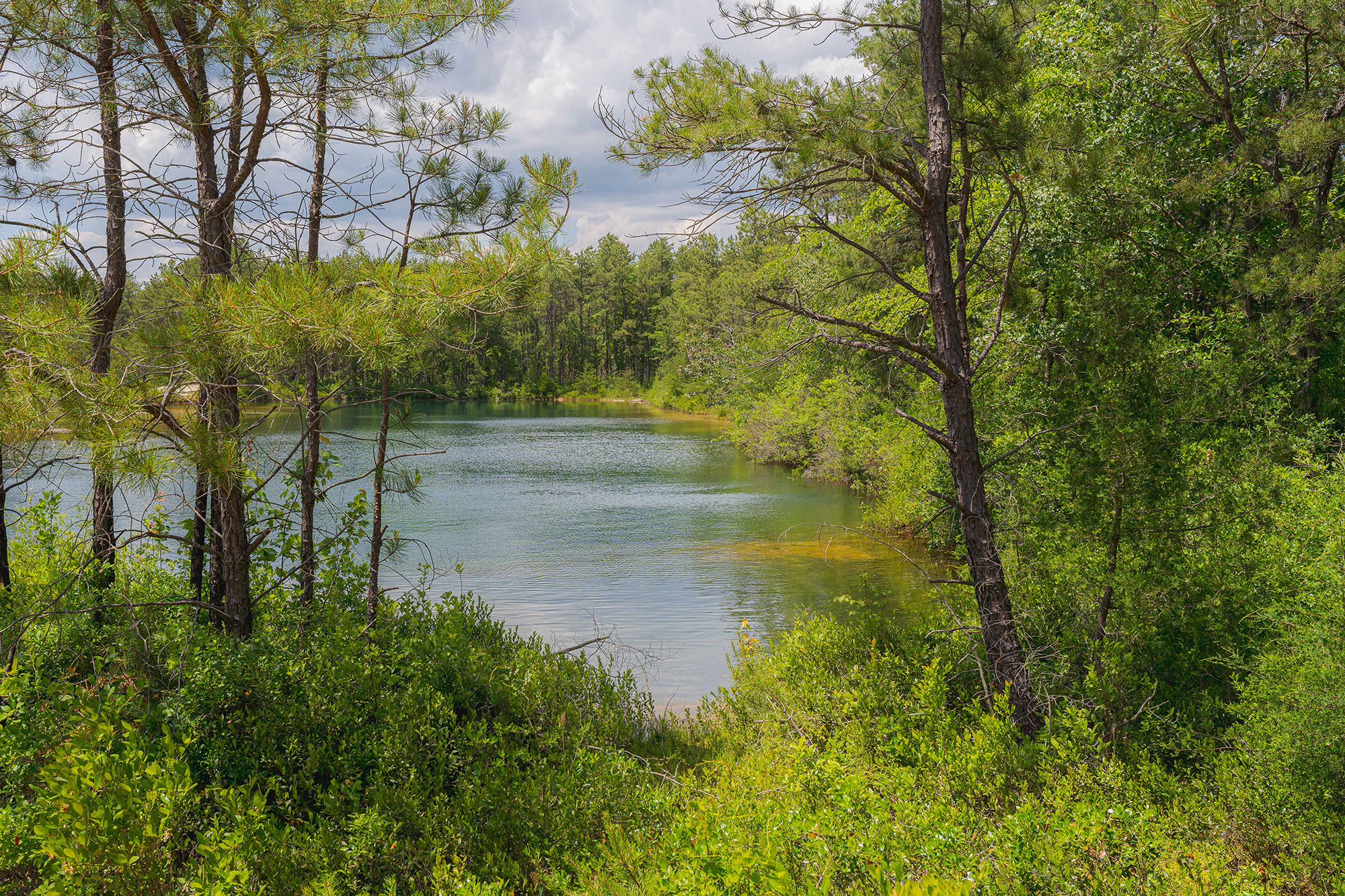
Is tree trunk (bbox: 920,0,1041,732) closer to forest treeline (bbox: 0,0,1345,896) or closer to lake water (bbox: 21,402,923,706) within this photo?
forest treeline (bbox: 0,0,1345,896)

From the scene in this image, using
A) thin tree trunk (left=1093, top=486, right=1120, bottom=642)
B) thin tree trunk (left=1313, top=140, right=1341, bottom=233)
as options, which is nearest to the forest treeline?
thin tree trunk (left=1093, top=486, right=1120, bottom=642)

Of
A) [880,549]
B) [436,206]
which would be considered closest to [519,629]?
[436,206]

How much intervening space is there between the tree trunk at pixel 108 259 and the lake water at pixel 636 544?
60 centimetres

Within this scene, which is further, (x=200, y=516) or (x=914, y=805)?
(x=200, y=516)

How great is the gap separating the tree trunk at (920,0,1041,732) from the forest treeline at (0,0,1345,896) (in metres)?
0.03

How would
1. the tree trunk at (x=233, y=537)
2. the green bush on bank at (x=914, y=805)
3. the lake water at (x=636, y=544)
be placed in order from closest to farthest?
→ 1. the green bush on bank at (x=914, y=805)
2. the tree trunk at (x=233, y=537)
3. the lake water at (x=636, y=544)

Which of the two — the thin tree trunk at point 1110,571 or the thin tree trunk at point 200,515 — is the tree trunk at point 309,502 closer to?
the thin tree trunk at point 200,515

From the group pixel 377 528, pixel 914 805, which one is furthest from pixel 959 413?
pixel 377 528

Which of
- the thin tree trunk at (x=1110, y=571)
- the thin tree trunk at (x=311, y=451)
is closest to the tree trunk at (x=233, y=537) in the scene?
the thin tree trunk at (x=311, y=451)

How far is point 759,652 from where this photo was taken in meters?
8.13

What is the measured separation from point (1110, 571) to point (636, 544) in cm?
1117

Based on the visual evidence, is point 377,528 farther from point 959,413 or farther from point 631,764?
point 959,413

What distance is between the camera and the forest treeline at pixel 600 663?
352 centimetres

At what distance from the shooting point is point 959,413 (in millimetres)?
5797
